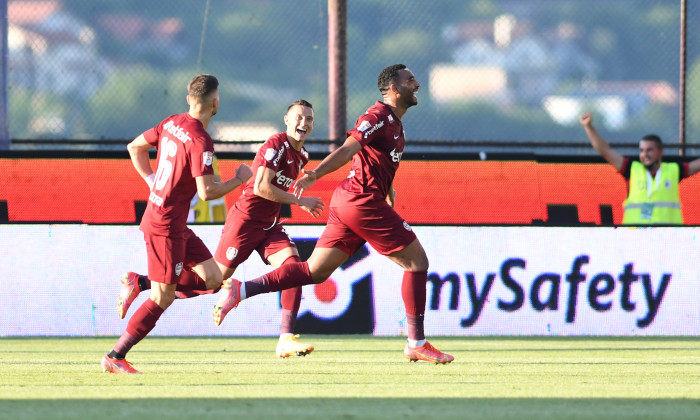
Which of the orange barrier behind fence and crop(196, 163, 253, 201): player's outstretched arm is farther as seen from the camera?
the orange barrier behind fence

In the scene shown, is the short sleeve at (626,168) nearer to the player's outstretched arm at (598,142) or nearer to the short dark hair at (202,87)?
the player's outstretched arm at (598,142)

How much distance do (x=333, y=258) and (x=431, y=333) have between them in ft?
11.4

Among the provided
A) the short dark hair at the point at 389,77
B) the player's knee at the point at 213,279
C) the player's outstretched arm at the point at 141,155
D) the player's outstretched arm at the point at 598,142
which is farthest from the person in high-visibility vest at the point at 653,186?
the player's outstretched arm at the point at 141,155

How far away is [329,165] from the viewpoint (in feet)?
25.5

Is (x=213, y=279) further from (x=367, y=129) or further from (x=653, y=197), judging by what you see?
(x=653, y=197)

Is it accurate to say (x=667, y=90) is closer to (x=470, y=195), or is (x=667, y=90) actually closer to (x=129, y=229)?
(x=470, y=195)

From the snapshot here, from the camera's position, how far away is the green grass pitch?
18.7 ft

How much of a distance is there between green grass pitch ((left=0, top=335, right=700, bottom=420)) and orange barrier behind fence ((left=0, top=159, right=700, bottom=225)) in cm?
288

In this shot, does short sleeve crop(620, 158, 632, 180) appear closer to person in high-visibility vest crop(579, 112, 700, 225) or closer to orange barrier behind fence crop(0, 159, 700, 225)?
person in high-visibility vest crop(579, 112, 700, 225)

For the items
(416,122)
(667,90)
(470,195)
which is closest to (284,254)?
(470,195)

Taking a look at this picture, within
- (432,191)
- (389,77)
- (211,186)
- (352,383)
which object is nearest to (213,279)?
(211,186)

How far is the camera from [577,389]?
6660 millimetres

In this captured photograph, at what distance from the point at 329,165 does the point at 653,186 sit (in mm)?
5657
